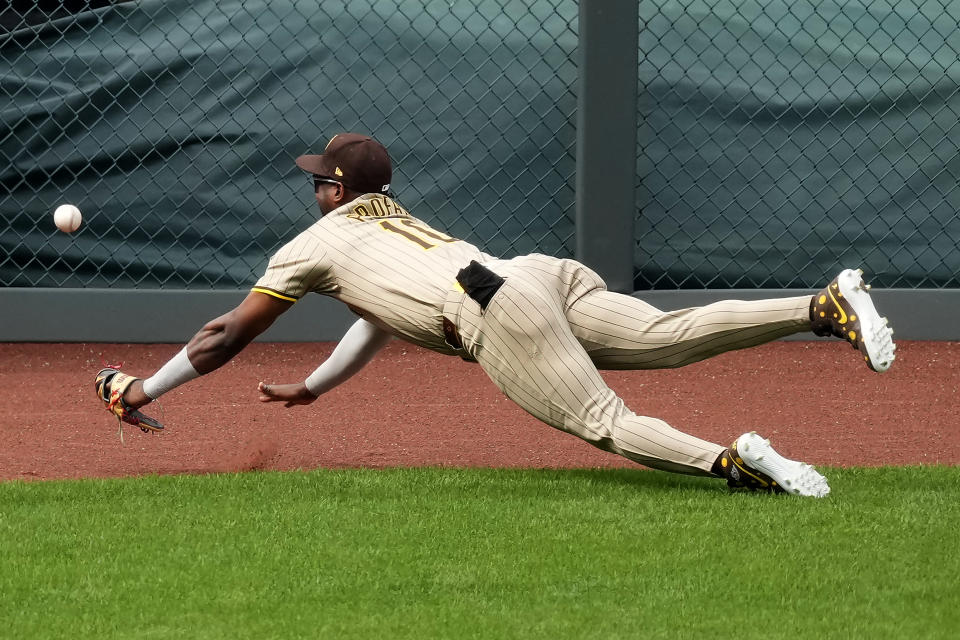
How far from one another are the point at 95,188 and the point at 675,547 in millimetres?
4974

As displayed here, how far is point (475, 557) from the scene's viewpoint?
3.62m

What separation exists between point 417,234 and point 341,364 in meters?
0.60

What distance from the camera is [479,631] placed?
3.05 m

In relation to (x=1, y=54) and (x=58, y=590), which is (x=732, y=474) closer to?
(x=58, y=590)

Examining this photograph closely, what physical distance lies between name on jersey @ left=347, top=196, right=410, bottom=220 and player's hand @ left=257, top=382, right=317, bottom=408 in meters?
0.66

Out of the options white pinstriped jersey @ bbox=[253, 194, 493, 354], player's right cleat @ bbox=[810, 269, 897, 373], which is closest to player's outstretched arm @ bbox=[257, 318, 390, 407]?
white pinstriped jersey @ bbox=[253, 194, 493, 354]

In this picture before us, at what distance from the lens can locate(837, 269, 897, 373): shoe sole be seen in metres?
4.04

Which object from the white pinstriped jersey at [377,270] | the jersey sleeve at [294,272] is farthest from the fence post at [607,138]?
the jersey sleeve at [294,272]

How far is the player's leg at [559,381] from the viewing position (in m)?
4.20

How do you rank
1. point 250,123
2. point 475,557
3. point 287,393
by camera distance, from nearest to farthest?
point 475,557, point 287,393, point 250,123

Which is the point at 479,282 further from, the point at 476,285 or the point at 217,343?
the point at 217,343

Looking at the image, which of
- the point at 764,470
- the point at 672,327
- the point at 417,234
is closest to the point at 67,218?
the point at 417,234

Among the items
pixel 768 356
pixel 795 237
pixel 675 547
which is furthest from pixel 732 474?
pixel 795 237

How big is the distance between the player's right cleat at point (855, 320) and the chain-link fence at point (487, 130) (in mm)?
3539
